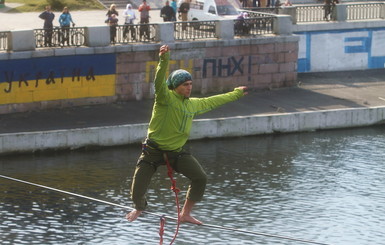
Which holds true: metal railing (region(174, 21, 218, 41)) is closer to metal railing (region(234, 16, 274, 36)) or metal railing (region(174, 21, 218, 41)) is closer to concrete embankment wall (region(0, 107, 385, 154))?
metal railing (region(234, 16, 274, 36))

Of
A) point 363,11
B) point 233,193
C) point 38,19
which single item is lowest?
point 233,193

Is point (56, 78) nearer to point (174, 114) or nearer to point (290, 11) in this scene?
point (290, 11)

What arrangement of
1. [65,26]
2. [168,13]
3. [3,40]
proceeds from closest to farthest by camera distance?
1. [3,40]
2. [65,26]
3. [168,13]

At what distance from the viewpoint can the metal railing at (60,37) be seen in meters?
37.1

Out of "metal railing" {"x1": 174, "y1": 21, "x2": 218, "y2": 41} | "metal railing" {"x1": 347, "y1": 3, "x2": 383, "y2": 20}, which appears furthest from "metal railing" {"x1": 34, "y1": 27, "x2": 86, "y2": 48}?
"metal railing" {"x1": 347, "y1": 3, "x2": 383, "y2": 20}

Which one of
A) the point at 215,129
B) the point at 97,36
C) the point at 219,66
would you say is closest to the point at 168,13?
the point at 219,66

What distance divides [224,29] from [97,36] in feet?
17.1

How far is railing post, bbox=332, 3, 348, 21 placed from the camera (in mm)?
45188

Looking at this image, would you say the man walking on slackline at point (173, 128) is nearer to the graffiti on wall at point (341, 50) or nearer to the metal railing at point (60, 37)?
the metal railing at point (60, 37)

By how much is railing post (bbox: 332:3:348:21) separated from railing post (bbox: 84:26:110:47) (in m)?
11.6

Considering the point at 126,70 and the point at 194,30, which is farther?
the point at 194,30

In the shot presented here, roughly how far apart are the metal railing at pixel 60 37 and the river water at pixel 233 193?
16.1 ft

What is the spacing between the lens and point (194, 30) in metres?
40.2

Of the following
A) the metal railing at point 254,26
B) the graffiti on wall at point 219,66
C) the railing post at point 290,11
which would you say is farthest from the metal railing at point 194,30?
the railing post at point 290,11
